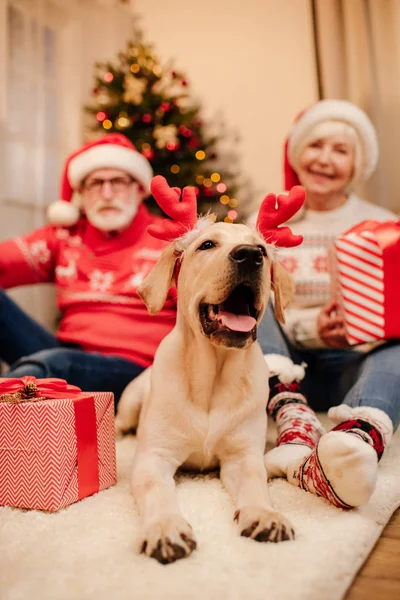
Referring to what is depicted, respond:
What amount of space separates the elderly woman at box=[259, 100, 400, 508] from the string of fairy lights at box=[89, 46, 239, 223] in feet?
3.13

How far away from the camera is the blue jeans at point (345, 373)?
1.43m

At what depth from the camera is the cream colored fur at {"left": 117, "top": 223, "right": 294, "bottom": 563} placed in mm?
1255

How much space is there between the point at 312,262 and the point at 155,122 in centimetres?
165

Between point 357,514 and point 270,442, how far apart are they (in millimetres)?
598

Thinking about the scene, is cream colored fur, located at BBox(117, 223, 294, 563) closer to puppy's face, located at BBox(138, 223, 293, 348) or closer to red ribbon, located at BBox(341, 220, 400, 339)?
puppy's face, located at BBox(138, 223, 293, 348)

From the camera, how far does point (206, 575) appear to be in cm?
87

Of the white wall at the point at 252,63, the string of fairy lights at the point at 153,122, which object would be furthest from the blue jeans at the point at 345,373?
the white wall at the point at 252,63

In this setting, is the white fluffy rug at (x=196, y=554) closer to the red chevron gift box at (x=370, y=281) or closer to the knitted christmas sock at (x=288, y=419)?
the knitted christmas sock at (x=288, y=419)

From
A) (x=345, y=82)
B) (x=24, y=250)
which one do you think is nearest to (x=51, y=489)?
(x=24, y=250)

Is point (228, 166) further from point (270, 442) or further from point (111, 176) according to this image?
point (270, 442)

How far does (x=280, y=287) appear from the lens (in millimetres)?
1471

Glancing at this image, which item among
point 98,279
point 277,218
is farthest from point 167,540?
point 98,279

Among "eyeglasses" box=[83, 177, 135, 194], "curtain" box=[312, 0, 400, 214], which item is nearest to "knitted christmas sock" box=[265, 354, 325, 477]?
"eyeglasses" box=[83, 177, 135, 194]

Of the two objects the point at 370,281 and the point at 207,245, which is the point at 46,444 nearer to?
the point at 207,245
